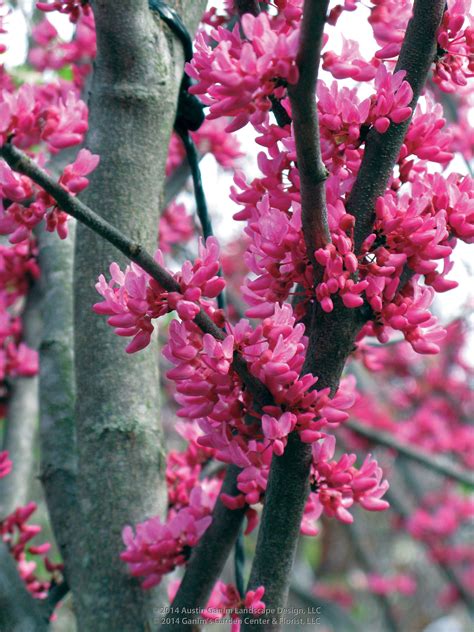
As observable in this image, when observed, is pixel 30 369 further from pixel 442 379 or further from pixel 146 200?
pixel 442 379

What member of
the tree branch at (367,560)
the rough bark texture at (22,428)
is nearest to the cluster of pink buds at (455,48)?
the rough bark texture at (22,428)

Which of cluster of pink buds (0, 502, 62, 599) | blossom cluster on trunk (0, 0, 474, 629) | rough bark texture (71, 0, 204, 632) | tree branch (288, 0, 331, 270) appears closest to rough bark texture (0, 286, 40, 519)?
cluster of pink buds (0, 502, 62, 599)

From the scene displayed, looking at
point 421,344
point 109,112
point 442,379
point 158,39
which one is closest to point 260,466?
point 421,344

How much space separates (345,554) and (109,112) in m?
Result: 10.1

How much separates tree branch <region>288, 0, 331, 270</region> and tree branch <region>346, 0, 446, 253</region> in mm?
104

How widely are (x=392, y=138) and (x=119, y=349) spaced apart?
75 cm

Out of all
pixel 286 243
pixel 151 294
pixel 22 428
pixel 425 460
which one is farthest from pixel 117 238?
pixel 425 460

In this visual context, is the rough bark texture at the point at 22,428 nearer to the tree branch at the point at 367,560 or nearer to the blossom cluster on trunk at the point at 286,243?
the blossom cluster on trunk at the point at 286,243

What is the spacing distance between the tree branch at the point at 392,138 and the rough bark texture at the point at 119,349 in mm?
594

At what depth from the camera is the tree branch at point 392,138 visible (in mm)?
1182

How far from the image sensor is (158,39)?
5.46 feet

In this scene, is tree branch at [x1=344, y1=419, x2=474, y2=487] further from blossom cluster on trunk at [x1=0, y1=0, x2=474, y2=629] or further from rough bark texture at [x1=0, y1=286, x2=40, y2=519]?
blossom cluster on trunk at [x1=0, y1=0, x2=474, y2=629]

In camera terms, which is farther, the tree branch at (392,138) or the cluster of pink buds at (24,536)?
the cluster of pink buds at (24,536)

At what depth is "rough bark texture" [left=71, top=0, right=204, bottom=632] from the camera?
1543mm
